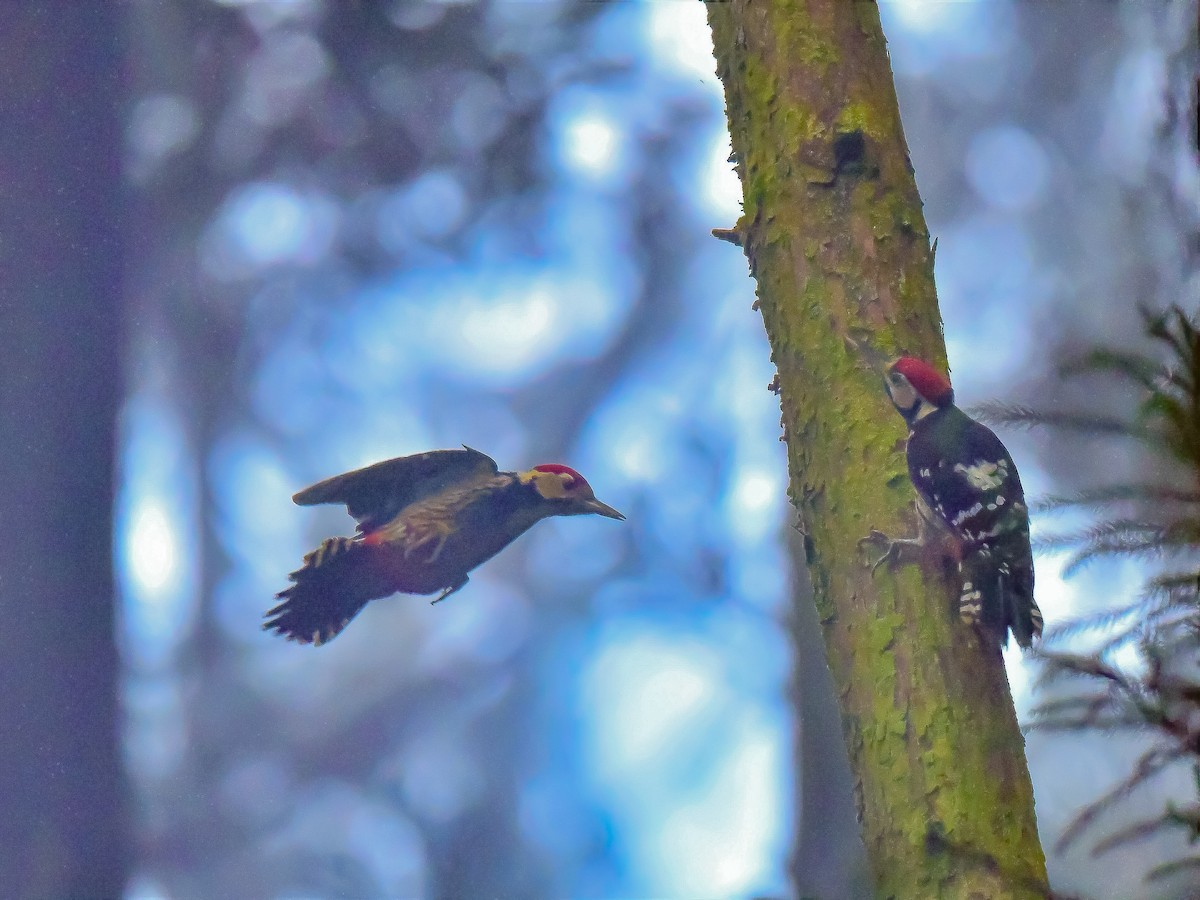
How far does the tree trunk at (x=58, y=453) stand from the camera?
84cm

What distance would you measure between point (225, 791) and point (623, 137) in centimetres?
88

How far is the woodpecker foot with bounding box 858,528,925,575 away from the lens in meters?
0.63

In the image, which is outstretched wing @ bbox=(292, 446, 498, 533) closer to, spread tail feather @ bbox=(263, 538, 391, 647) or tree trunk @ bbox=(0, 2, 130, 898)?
spread tail feather @ bbox=(263, 538, 391, 647)

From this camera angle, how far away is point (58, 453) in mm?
920

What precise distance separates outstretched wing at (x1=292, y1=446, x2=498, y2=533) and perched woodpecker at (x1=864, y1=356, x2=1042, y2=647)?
37 centimetres

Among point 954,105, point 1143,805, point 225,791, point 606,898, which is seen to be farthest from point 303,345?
point 1143,805

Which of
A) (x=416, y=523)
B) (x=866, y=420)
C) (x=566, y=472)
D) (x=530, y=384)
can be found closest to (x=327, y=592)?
(x=416, y=523)

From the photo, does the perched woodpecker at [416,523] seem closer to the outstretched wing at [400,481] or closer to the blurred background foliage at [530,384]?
the outstretched wing at [400,481]

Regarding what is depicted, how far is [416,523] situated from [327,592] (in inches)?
4.0

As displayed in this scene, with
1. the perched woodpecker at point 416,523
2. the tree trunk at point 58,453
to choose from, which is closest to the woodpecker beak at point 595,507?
the perched woodpecker at point 416,523

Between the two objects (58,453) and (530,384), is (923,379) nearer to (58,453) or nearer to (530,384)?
(530,384)

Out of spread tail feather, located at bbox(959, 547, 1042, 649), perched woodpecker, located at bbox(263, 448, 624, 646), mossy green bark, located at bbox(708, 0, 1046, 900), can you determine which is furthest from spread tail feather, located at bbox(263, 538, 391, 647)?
spread tail feather, located at bbox(959, 547, 1042, 649)

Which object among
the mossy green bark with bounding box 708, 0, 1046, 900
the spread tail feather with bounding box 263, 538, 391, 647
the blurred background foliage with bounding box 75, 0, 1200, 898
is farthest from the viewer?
the blurred background foliage with bounding box 75, 0, 1200, 898

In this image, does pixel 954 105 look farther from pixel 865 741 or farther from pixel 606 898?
pixel 606 898
